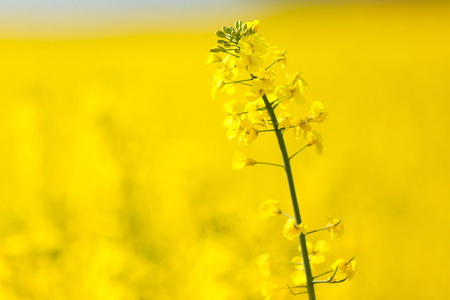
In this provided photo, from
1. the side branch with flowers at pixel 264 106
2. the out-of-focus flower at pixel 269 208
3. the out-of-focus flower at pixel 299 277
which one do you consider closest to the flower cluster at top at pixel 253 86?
the side branch with flowers at pixel 264 106

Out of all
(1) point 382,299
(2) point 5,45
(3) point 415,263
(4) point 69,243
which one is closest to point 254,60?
(4) point 69,243

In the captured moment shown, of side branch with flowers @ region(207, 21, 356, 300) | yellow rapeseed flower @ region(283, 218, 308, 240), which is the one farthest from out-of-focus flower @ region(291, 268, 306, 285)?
yellow rapeseed flower @ region(283, 218, 308, 240)

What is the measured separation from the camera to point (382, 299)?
2.21m

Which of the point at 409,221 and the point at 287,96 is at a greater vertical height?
the point at 287,96

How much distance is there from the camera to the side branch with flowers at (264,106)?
1.25m

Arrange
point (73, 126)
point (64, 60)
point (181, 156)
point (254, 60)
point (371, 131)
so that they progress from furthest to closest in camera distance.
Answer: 1. point (64, 60)
2. point (371, 131)
3. point (181, 156)
4. point (73, 126)
5. point (254, 60)

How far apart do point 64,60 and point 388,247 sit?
2283 millimetres

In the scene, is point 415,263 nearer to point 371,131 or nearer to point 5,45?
point 371,131

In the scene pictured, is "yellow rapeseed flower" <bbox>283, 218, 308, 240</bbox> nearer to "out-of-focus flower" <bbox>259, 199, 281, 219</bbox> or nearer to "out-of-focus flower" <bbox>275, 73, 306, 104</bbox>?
"out-of-focus flower" <bbox>259, 199, 281, 219</bbox>

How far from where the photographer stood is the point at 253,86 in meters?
1.24

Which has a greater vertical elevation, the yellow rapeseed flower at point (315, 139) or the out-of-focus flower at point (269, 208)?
the yellow rapeseed flower at point (315, 139)

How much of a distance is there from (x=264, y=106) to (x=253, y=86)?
72mm

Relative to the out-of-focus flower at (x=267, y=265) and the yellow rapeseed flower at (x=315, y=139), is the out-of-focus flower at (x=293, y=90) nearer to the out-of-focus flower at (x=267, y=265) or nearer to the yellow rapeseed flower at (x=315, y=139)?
the yellow rapeseed flower at (x=315, y=139)

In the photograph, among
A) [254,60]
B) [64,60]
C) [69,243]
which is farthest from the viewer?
[64,60]
